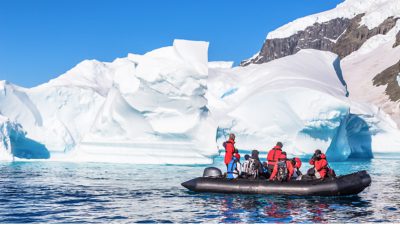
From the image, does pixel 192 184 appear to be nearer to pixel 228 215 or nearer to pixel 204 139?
pixel 228 215

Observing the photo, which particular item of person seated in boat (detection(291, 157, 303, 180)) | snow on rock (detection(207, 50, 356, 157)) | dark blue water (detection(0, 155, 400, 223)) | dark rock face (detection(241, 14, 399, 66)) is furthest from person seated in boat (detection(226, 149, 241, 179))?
dark rock face (detection(241, 14, 399, 66))

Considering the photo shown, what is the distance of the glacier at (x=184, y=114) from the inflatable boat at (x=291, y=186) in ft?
43.3

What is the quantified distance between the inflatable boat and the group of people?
1.59 feet

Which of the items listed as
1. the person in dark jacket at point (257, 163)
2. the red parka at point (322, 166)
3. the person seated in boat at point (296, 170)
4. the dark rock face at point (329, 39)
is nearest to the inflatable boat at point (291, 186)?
the red parka at point (322, 166)

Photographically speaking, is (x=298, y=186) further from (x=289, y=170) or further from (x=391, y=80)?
(x=391, y=80)

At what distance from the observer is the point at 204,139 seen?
30.2m

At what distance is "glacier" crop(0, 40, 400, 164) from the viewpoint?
30.2m

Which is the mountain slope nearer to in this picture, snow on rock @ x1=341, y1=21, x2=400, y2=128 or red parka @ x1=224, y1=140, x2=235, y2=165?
snow on rock @ x1=341, y1=21, x2=400, y2=128

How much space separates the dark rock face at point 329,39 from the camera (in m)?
132

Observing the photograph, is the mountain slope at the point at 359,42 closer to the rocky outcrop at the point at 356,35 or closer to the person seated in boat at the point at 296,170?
the rocky outcrop at the point at 356,35

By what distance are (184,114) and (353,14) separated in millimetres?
126347

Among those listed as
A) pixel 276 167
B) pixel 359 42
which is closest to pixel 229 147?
pixel 276 167

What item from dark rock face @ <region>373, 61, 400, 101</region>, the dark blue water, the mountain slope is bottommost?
the dark blue water

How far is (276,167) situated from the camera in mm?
16375
